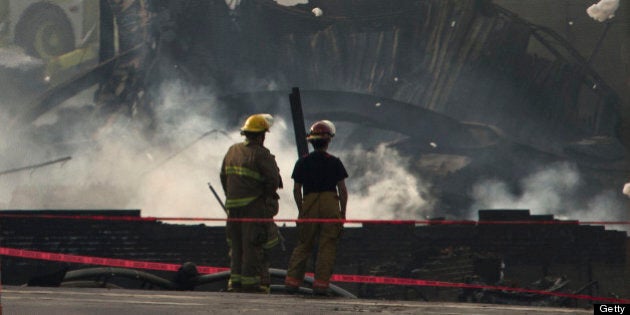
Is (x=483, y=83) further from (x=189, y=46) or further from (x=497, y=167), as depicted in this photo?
(x=189, y=46)

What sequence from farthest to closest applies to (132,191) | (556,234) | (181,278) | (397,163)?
(397,163) → (132,191) → (556,234) → (181,278)

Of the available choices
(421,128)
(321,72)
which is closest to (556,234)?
(421,128)

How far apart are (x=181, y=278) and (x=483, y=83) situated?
1779 inches

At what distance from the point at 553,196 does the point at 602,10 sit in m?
11.0

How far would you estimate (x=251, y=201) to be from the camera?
28.8 feet

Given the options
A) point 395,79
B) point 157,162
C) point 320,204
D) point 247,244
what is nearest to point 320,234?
point 320,204

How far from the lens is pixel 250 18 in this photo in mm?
54156

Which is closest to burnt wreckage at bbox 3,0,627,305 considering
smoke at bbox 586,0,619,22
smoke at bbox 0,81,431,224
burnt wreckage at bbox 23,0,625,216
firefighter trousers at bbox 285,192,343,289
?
burnt wreckage at bbox 23,0,625,216

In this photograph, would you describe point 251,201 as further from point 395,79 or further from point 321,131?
point 395,79

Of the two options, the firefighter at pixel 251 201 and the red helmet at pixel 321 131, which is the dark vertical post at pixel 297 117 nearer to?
the firefighter at pixel 251 201

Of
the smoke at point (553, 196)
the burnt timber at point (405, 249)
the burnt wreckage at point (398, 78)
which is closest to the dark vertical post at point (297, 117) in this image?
the burnt timber at point (405, 249)

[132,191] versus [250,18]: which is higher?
[250,18]

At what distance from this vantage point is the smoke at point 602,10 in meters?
48.8

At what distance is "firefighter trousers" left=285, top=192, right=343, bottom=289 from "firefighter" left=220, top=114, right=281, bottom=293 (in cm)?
36
